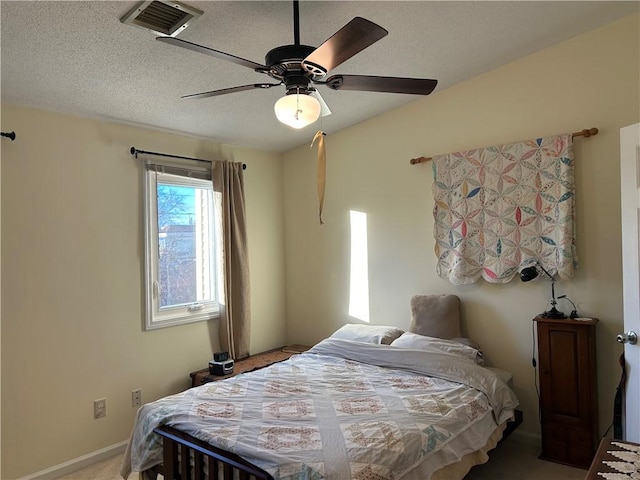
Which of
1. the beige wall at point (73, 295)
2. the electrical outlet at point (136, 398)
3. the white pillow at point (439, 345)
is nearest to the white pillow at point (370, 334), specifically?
the white pillow at point (439, 345)

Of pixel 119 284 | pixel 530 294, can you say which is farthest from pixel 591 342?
pixel 119 284

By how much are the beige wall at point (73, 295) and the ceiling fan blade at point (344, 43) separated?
2.06 meters

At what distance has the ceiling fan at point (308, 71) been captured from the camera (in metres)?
1.73

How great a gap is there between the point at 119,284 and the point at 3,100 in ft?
4.58

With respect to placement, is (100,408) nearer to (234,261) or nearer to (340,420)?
(234,261)

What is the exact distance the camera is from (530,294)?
3215 mm

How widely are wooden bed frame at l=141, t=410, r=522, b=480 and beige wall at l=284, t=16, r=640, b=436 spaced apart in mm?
2152

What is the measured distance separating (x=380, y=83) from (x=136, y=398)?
287 centimetres

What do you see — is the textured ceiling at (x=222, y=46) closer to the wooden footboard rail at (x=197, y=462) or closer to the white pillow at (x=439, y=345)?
the white pillow at (x=439, y=345)

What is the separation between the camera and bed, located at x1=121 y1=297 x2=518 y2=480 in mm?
1930

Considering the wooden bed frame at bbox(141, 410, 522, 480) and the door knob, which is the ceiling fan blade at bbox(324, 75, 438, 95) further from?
the wooden bed frame at bbox(141, 410, 522, 480)

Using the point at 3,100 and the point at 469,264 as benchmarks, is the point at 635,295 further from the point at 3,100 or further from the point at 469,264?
the point at 3,100

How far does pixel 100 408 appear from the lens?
321 cm

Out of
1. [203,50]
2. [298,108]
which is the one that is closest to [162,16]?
[203,50]
